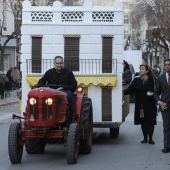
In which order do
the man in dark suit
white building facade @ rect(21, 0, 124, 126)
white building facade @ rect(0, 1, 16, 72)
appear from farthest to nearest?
1. white building facade @ rect(0, 1, 16, 72)
2. white building facade @ rect(21, 0, 124, 126)
3. the man in dark suit

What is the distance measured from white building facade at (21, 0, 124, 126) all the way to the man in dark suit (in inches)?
43.4

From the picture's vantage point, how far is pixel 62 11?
40.9ft

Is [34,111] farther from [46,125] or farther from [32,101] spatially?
[46,125]

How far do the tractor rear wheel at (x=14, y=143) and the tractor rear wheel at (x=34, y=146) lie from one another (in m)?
0.87

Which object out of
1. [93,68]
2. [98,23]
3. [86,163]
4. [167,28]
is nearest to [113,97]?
[93,68]

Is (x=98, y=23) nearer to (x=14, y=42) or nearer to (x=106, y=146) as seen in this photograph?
(x=106, y=146)

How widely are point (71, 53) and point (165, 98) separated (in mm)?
2484

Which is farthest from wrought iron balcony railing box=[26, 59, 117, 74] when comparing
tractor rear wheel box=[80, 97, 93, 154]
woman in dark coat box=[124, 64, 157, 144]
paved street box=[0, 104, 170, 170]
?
paved street box=[0, 104, 170, 170]

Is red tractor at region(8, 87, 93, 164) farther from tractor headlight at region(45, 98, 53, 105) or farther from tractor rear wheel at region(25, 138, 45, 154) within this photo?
tractor rear wheel at region(25, 138, 45, 154)

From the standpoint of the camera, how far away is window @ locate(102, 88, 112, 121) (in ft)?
40.9

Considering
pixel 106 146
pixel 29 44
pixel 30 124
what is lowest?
pixel 106 146

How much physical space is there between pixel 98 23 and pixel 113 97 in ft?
5.68

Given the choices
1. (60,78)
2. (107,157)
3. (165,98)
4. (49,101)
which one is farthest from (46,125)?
(165,98)

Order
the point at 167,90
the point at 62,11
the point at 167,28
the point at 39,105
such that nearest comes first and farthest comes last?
the point at 39,105 < the point at 167,90 < the point at 62,11 < the point at 167,28
